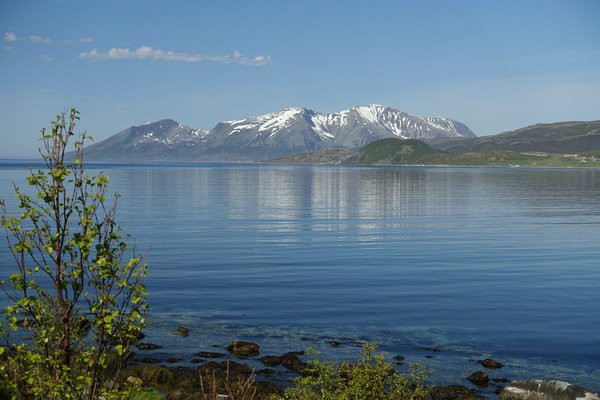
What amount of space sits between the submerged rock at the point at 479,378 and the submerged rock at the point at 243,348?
10074 millimetres

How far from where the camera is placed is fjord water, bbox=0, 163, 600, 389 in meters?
31.3

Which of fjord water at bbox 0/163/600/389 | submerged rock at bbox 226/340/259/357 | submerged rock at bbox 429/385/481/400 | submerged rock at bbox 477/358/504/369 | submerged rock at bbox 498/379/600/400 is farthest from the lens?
fjord water at bbox 0/163/600/389

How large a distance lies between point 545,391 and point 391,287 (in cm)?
2154

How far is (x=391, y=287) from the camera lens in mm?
44906

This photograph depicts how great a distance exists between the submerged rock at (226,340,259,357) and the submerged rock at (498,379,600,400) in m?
11.5

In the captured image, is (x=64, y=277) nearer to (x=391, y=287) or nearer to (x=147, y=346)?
(x=147, y=346)

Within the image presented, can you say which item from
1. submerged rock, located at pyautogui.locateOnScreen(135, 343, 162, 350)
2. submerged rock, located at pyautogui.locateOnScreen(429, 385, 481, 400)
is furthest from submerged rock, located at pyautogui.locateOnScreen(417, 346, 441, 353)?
submerged rock, located at pyautogui.locateOnScreen(135, 343, 162, 350)

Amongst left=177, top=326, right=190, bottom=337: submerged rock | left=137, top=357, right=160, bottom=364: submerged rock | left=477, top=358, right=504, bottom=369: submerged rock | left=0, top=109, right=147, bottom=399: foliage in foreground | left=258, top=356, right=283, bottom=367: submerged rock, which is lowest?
left=477, top=358, right=504, bottom=369: submerged rock

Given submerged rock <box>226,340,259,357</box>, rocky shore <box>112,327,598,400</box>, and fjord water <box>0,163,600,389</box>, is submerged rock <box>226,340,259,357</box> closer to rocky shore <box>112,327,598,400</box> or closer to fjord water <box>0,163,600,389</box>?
rocky shore <box>112,327,598,400</box>

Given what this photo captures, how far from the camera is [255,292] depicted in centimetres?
4256

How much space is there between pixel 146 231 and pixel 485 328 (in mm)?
50994

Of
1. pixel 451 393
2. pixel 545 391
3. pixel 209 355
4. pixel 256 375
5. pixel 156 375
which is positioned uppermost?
pixel 156 375

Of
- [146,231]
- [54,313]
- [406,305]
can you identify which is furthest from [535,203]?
[54,313]

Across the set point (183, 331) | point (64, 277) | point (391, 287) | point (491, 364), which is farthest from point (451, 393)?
point (391, 287)
